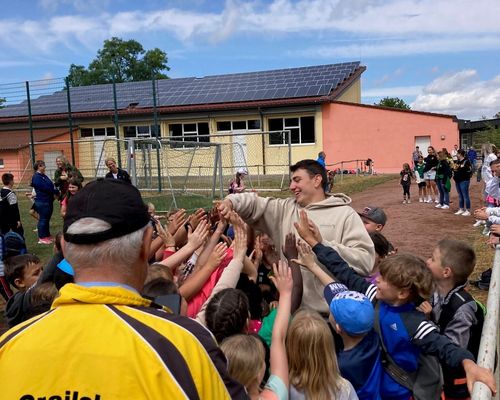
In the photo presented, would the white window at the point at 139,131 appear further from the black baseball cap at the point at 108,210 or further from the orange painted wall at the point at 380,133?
the black baseball cap at the point at 108,210

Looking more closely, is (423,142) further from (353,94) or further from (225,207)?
(225,207)

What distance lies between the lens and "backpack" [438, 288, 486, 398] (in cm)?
302

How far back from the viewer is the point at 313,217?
3664 mm

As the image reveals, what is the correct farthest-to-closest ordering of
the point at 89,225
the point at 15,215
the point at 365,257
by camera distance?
the point at 15,215, the point at 365,257, the point at 89,225

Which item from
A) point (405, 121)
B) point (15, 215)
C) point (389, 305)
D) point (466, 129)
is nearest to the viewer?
point (389, 305)

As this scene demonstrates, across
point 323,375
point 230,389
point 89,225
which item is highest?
point 89,225

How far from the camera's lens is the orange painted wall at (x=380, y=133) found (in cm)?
2959

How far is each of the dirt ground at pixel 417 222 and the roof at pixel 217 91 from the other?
1153 cm

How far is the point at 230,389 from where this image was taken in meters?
1.41

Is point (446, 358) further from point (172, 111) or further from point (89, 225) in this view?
point (172, 111)

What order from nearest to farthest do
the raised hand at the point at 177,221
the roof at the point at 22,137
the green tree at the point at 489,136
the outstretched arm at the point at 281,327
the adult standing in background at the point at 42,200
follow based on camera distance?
the outstretched arm at the point at 281,327, the raised hand at the point at 177,221, the adult standing in background at the point at 42,200, the roof at the point at 22,137, the green tree at the point at 489,136

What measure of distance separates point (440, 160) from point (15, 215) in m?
11.2

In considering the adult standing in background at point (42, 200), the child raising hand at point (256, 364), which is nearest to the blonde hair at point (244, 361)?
the child raising hand at point (256, 364)

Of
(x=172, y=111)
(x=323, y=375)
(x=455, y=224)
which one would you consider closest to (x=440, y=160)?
(x=455, y=224)
